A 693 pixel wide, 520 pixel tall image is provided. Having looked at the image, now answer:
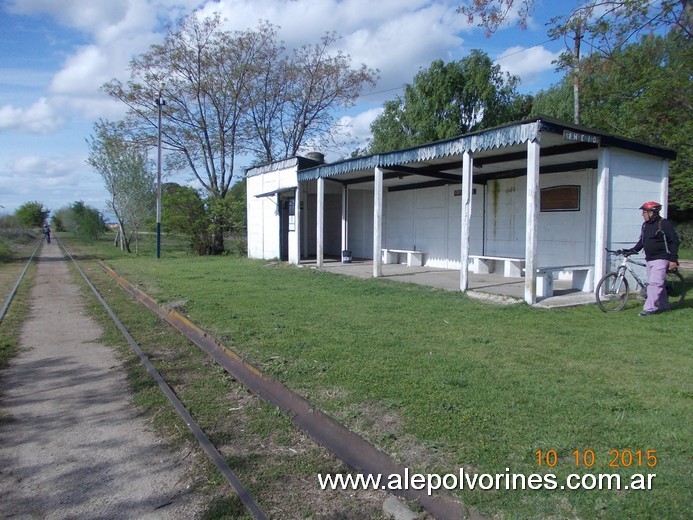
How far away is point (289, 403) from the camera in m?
4.43

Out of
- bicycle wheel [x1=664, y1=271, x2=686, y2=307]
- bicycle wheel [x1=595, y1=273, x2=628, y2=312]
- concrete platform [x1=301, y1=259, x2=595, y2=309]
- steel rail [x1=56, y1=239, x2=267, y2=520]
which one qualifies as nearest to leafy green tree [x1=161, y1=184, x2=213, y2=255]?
concrete platform [x1=301, y1=259, x2=595, y2=309]

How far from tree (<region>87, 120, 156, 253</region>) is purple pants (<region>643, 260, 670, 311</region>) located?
26857 mm

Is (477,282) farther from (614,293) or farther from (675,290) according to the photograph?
(675,290)

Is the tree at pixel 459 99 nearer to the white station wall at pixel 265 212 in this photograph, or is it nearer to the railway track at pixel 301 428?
the white station wall at pixel 265 212

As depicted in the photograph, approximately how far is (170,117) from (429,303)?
893 inches

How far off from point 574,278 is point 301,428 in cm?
805

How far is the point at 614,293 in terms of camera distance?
836 cm

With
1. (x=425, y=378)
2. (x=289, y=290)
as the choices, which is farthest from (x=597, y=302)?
(x=289, y=290)

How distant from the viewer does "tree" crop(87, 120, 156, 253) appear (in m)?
28.6

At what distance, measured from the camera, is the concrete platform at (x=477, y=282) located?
896 cm

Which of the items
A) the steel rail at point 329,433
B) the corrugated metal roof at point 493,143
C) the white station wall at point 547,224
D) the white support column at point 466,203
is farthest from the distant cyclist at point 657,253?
the steel rail at point 329,433

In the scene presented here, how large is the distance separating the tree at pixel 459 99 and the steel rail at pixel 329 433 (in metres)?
24.9

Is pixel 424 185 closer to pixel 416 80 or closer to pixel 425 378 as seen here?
pixel 425 378

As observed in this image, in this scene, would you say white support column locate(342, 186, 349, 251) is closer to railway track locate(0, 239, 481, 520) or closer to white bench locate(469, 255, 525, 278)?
white bench locate(469, 255, 525, 278)
